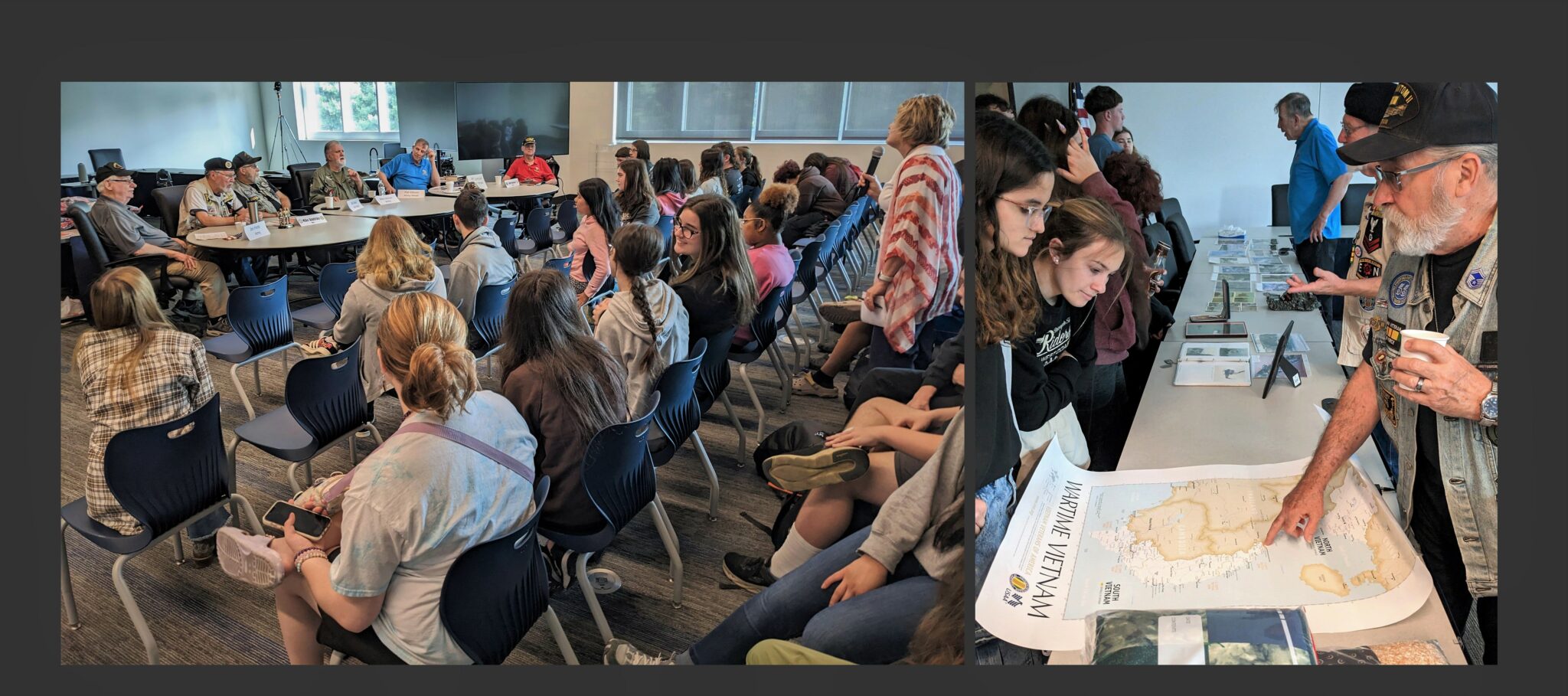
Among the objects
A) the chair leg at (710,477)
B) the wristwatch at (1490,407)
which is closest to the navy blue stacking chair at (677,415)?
the chair leg at (710,477)

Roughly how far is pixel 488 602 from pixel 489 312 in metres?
1.10

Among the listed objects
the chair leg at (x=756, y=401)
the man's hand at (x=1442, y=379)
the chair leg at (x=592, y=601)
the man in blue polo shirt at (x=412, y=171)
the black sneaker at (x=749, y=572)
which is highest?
the man in blue polo shirt at (x=412, y=171)

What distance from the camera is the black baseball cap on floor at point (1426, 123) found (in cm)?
152

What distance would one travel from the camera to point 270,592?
7.77ft

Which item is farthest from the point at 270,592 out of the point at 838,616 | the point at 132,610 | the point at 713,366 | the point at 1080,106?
the point at 1080,106

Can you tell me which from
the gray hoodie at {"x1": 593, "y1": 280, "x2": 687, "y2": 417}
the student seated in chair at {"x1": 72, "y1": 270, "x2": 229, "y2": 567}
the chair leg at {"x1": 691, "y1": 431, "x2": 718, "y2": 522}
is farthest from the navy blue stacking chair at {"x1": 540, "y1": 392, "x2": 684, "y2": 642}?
the student seated in chair at {"x1": 72, "y1": 270, "x2": 229, "y2": 567}

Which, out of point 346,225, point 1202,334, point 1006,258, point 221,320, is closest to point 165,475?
point 221,320

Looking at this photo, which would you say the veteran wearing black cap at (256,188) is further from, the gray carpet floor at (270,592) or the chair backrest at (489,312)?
the chair backrest at (489,312)

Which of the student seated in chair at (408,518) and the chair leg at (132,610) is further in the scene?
the chair leg at (132,610)

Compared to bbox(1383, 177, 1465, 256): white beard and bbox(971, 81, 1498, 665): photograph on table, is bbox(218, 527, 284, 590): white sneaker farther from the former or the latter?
bbox(1383, 177, 1465, 256): white beard

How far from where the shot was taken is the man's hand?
1.53 metres

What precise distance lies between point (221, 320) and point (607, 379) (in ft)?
3.70

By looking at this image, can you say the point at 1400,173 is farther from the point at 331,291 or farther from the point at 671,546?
the point at 331,291

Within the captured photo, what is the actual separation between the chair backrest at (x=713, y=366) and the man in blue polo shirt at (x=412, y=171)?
1.02m
